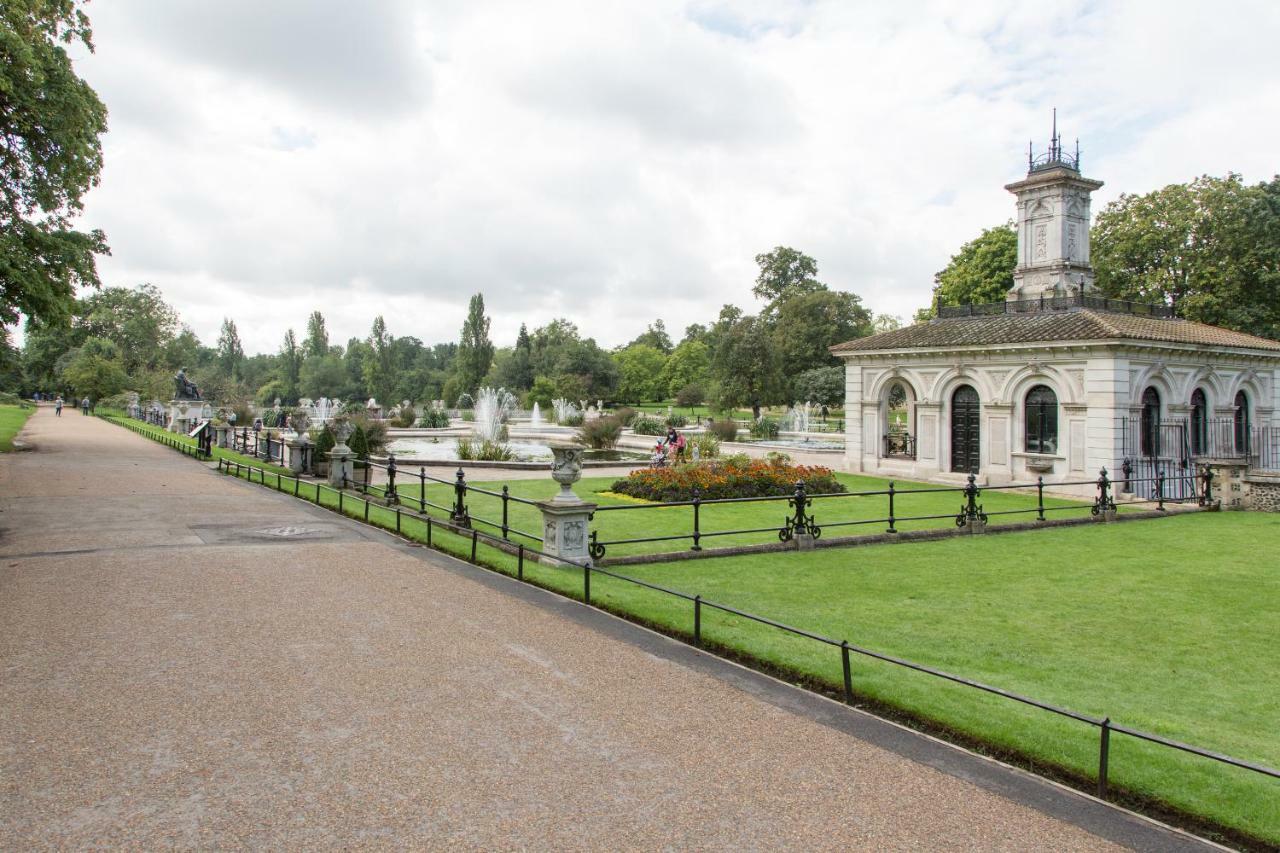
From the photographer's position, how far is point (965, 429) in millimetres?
27000

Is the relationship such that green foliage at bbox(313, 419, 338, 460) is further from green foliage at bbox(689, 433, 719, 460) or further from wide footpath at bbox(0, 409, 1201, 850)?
wide footpath at bbox(0, 409, 1201, 850)

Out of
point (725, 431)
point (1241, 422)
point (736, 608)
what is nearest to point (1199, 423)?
point (1241, 422)

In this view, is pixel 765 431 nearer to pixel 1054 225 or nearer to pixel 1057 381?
pixel 1054 225

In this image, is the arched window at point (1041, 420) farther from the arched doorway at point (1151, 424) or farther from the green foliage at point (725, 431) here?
the green foliage at point (725, 431)

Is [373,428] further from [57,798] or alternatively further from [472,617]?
[57,798]

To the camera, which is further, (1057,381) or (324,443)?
(324,443)

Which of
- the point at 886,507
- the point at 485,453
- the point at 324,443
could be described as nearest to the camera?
the point at 886,507

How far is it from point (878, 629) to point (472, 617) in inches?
175

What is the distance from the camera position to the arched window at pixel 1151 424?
24109mm

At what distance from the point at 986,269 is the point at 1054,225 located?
1976 centimetres

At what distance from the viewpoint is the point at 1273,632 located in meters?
9.46

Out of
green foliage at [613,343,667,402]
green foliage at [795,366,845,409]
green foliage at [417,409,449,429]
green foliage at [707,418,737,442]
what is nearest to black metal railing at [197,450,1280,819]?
green foliage at [707,418,737,442]

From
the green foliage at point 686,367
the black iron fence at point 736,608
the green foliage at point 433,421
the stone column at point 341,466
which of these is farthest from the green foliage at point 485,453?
the green foliage at point 686,367

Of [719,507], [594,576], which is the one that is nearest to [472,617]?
[594,576]
